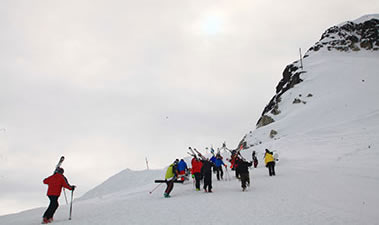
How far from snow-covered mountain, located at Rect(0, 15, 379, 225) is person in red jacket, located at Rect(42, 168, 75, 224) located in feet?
1.42

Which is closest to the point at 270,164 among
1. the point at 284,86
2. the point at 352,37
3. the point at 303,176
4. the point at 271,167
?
the point at 271,167

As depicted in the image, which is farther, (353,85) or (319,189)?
(353,85)

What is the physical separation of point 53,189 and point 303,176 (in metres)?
11.8

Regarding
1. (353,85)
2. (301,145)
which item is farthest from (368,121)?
(353,85)

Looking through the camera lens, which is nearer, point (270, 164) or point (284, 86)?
point (270, 164)

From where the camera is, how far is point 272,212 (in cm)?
720

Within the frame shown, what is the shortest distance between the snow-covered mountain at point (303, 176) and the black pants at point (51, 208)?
15.8 inches

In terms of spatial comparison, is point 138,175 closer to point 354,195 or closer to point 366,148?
point 366,148

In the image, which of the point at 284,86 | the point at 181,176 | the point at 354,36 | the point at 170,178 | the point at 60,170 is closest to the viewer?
the point at 60,170

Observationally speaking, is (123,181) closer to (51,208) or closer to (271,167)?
(271,167)

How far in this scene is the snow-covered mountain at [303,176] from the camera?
7.29 metres

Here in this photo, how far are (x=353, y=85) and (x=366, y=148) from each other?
29524mm

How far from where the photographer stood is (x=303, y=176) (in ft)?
45.3

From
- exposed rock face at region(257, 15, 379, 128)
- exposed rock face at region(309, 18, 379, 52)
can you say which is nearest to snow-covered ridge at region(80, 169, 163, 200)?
exposed rock face at region(257, 15, 379, 128)
